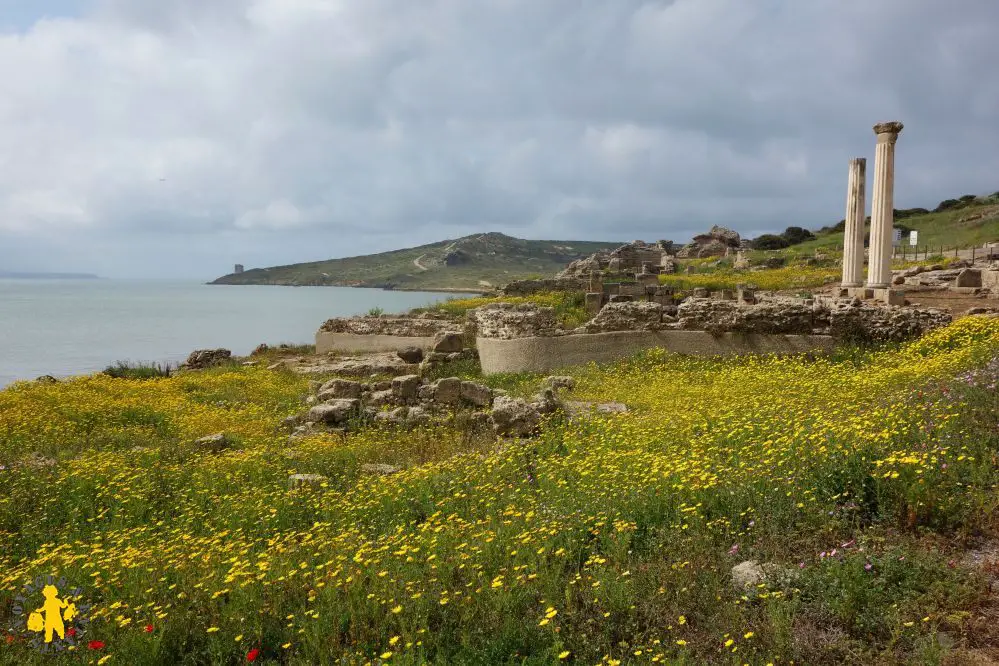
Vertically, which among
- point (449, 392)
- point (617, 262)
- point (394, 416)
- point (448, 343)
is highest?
point (617, 262)

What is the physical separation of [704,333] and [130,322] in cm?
4358

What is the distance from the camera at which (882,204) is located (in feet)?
71.5

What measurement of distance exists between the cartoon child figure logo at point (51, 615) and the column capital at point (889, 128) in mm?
24258

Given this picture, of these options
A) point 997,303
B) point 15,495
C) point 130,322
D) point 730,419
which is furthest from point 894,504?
point 130,322

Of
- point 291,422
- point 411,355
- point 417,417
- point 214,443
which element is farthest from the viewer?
point 411,355

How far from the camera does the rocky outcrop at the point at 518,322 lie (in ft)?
54.1

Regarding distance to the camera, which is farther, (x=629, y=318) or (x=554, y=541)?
(x=629, y=318)

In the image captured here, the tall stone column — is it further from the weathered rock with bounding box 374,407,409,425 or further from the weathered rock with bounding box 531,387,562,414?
the weathered rock with bounding box 374,407,409,425

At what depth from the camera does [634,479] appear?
21.6 feet

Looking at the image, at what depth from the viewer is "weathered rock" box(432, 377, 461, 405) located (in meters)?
12.3

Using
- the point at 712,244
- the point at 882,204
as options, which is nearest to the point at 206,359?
the point at 882,204

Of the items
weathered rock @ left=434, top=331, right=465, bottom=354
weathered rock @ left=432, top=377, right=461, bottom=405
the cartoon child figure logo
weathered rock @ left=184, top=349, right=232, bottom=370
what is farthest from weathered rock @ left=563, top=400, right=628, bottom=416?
weathered rock @ left=184, top=349, right=232, bottom=370

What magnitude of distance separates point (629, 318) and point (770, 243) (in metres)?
53.4

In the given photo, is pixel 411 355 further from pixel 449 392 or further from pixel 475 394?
pixel 475 394
